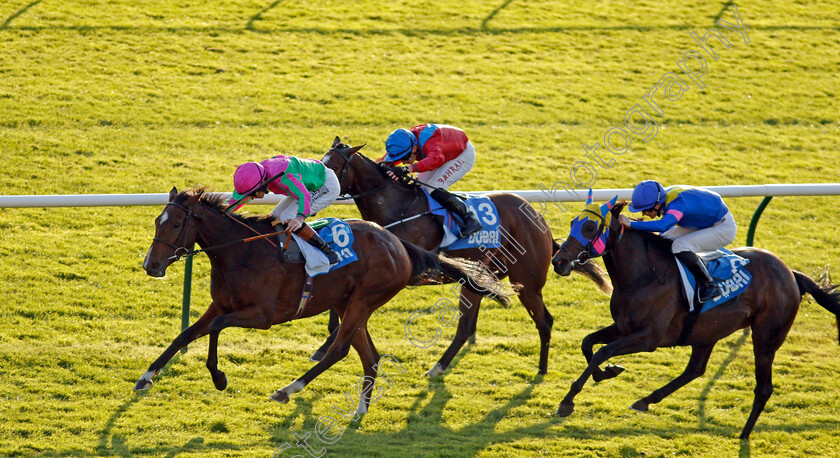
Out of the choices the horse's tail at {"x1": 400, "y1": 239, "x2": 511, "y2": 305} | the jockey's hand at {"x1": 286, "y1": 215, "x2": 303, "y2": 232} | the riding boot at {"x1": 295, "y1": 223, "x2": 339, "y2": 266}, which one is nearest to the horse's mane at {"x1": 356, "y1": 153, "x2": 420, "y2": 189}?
the horse's tail at {"x1": 400, "y1": 239, "x2": 511, "y2": 305}

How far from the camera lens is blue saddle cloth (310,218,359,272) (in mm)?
5812

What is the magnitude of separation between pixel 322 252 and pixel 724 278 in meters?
2.65

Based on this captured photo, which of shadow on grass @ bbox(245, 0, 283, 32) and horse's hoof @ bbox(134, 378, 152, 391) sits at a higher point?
horse's hoof @ bbox(134, 378, 152, 391)

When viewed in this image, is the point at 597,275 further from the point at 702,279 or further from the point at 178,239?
the point at 178,239

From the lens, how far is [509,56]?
47.1ft

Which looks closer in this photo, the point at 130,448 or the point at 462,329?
the point at 130,448

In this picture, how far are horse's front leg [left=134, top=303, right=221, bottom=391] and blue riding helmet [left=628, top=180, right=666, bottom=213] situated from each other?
9.12ft

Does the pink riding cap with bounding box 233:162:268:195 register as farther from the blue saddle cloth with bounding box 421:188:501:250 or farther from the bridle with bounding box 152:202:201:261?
the blue saddle cloth with bounding box 421:188:501:250

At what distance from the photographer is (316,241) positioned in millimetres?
5742

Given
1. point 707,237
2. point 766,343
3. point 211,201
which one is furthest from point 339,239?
point 766,343

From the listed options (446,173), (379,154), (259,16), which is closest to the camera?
(446,173)

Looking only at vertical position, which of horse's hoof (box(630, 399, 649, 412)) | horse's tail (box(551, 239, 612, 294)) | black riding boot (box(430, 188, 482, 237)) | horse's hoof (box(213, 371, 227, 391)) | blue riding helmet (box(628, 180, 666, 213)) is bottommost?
horse's hoof (box(630, 399, 649, 412))

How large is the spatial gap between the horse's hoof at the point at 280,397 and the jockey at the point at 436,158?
1.91 meters

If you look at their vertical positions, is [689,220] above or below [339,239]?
above
